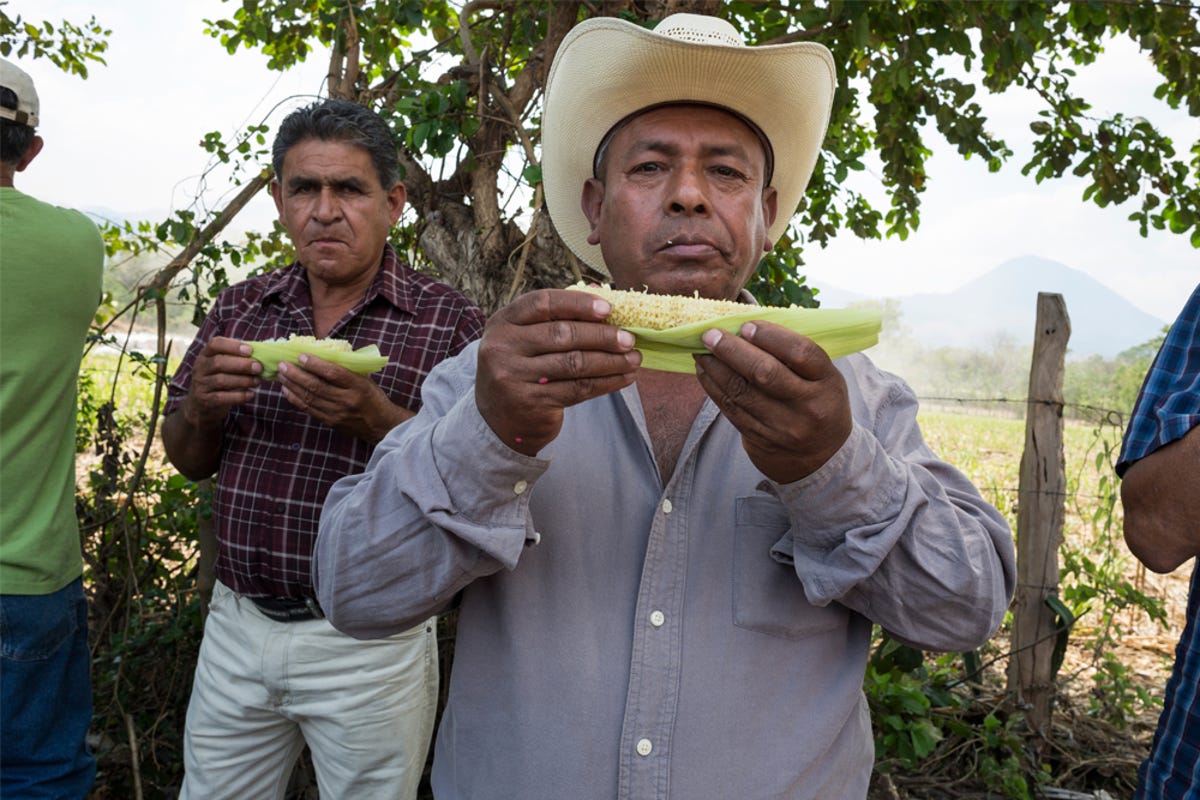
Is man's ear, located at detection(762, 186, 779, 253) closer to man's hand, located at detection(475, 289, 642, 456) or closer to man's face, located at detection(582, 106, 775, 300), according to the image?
man's face, located at detection(582, 106, 775, 300)

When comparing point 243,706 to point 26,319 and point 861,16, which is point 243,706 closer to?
point 26,319

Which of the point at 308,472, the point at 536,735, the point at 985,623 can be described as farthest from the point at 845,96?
the point at 536,735

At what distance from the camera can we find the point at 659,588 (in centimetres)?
162

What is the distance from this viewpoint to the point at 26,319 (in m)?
2.76

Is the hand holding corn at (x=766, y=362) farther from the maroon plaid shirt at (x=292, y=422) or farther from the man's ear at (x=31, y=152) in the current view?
the man's ear at (x=31, y=152)

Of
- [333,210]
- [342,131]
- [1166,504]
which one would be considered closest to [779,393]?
[1166,504]

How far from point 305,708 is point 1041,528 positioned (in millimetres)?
3593

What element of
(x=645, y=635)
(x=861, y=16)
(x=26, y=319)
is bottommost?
(x=645, y=635)

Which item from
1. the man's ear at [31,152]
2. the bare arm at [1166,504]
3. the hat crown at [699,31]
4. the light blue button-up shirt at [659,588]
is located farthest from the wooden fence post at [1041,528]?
the man's ear at [31,152]

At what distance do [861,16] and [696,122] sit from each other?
6.33ft

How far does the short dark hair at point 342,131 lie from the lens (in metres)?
3.05

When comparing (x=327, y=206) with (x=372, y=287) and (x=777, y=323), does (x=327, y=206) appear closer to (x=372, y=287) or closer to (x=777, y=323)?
(x=372, y=287)

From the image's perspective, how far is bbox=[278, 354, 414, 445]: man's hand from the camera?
2.49 m

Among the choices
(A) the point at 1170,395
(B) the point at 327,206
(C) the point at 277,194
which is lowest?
(A) the point at 1170,395
